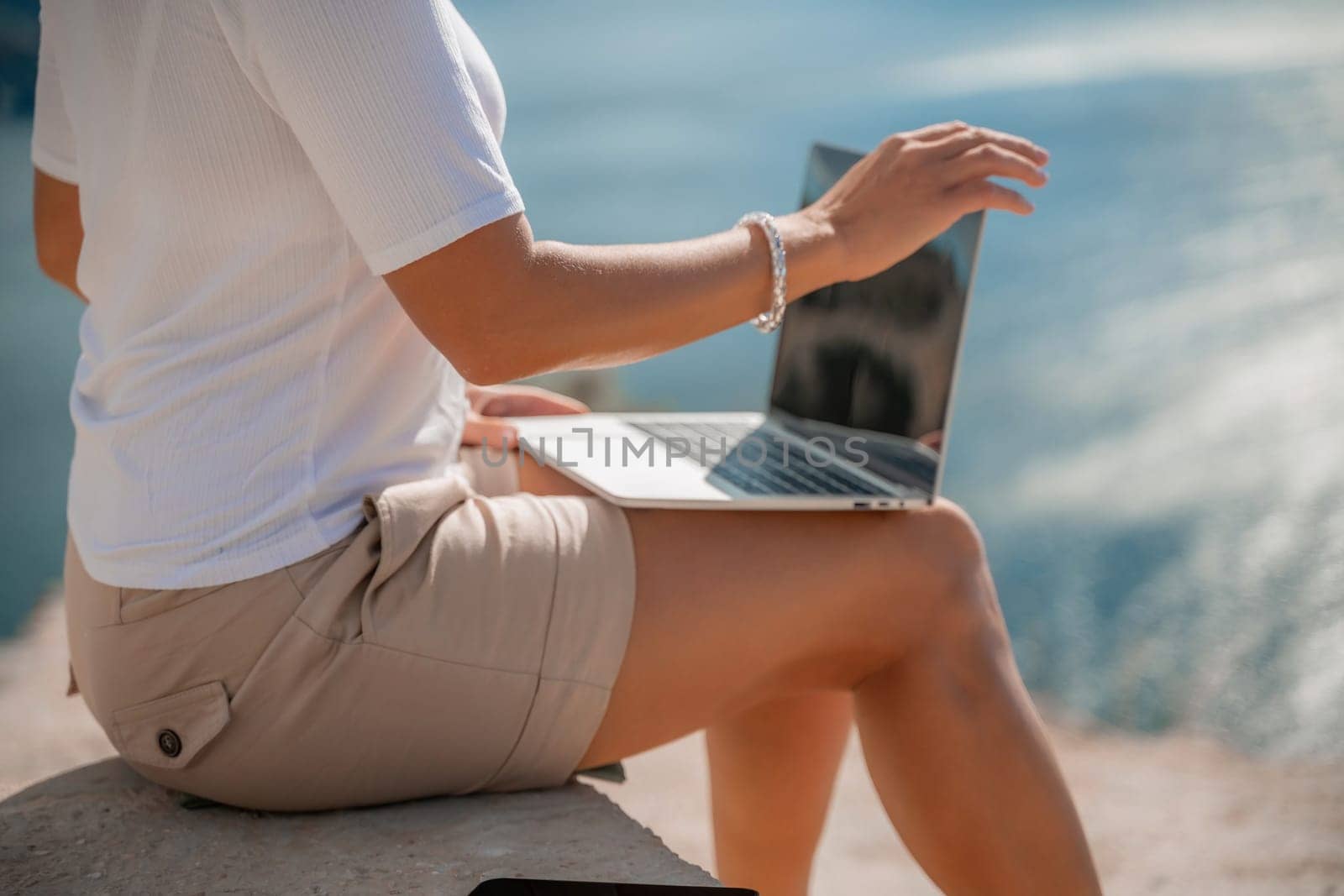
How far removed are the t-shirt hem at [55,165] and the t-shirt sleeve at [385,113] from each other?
490 mm

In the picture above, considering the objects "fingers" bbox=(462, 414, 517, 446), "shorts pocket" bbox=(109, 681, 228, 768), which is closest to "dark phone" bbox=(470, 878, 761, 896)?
"shorts pocket" bbox=(109, 681, 228, 768)

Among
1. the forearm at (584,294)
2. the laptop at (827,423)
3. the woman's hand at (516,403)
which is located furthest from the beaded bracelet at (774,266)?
the woman's hand at (516,403)

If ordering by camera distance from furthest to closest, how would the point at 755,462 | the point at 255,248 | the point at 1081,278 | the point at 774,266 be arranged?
the point at 1081,278 → the point at 755,462 → the point at 774,266 → the point at 255,248

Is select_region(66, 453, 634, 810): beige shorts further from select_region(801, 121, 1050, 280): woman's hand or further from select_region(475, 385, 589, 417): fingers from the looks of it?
select_region(475, 385, 589, 417): fingers

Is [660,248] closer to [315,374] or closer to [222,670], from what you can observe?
[315,374]

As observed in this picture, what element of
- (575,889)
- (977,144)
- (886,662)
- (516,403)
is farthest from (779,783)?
(977,144)

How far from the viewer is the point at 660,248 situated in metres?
0.99

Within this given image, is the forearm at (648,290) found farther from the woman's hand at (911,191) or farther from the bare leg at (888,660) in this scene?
the bare leg at (888,660)

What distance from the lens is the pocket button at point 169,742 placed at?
3.31ft

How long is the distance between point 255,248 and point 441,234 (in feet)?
0.59

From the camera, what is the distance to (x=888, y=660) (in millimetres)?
1117

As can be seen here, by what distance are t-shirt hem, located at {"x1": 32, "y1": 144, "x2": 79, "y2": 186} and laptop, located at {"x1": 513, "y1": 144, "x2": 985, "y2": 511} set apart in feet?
1.76

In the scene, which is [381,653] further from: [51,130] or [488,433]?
[51,130]

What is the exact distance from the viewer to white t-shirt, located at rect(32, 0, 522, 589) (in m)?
0.82
